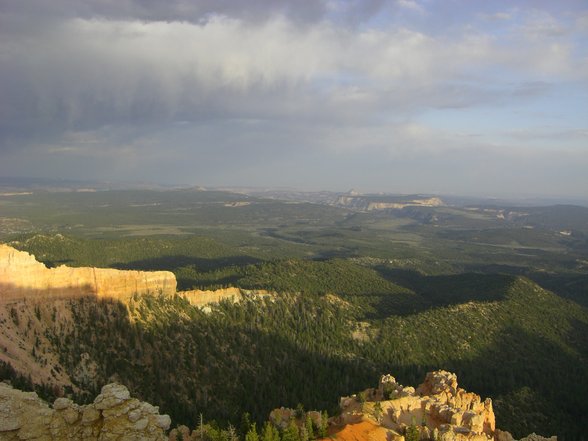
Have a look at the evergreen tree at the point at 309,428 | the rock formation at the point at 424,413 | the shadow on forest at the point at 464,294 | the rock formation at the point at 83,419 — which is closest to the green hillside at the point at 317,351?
the shadow on forest at the point at 464,294

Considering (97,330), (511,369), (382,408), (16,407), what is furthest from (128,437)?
(511,369)

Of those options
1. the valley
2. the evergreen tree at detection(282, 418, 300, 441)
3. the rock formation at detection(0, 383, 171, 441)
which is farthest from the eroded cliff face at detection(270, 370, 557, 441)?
the rock formation at detection(0, 383, 171, 441)

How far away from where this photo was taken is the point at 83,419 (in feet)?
135

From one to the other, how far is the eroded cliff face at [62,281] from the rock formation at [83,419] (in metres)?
48.4

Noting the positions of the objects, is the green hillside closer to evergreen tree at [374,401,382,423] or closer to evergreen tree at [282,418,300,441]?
evergreen tree at [374,401,382,423]

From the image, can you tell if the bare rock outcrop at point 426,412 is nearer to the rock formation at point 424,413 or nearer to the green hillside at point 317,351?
the rock formation at point 424,413

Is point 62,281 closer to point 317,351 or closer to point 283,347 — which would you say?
point 283,347

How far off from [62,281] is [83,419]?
183 feet

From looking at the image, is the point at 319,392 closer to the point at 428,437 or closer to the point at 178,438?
the point at 428,437

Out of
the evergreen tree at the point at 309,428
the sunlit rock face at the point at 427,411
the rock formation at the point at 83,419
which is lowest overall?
the sunlit rock face at the point at 427,411

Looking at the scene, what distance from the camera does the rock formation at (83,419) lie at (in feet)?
129

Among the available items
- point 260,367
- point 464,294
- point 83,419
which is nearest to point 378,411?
point 83,419

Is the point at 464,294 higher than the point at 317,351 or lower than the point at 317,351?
higher

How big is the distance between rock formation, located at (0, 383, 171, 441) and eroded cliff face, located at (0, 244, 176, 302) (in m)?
48.4
